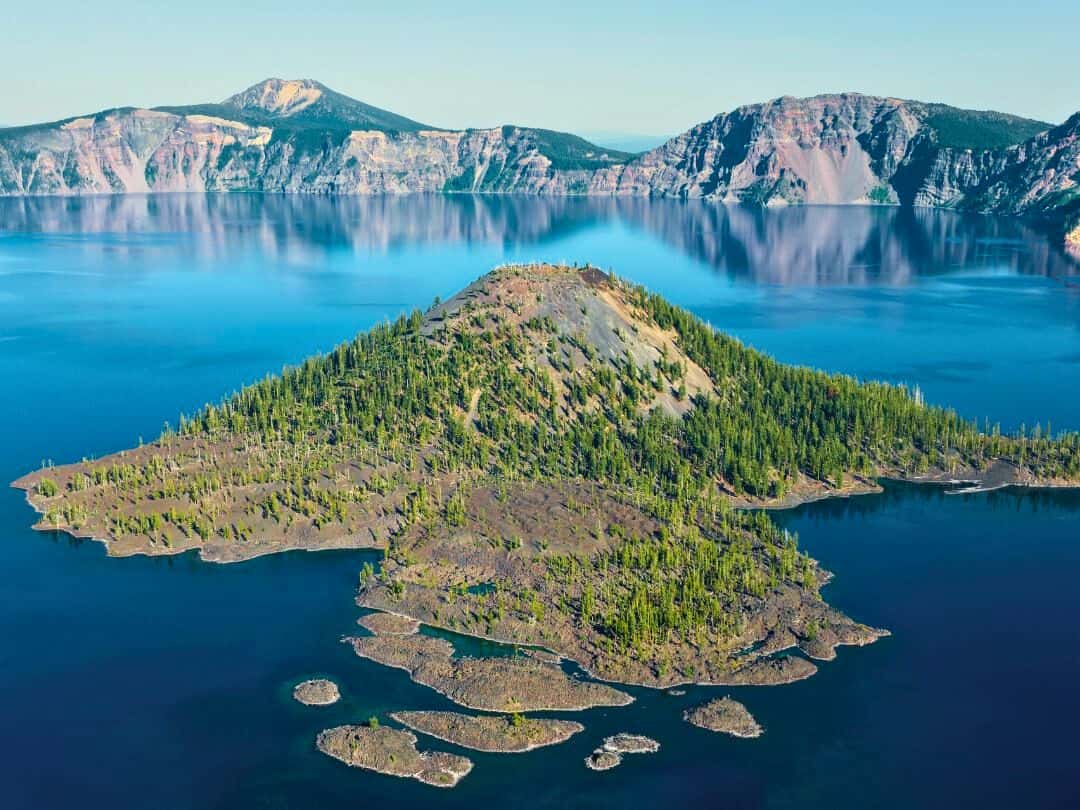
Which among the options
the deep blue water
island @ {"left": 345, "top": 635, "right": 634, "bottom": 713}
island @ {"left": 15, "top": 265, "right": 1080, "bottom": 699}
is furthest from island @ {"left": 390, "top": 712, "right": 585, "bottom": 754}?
island @ {"left": 15, "top": 265, "right": 1080, "bottom": 699}

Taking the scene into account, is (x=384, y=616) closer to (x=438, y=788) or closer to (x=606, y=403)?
(x=438, y=788)

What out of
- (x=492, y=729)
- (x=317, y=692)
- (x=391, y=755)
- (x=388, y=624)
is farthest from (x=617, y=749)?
(x=388, y=624)

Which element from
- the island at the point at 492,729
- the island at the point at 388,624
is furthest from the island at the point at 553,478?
the island at the point at 492,729

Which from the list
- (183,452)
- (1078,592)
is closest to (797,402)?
A: (1078,592)

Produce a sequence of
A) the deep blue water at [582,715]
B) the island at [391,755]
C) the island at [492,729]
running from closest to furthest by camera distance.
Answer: the deep blue water at [582,715] → the island at [391,755] → the island at [492,729]

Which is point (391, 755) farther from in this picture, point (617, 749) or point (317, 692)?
point (617, 749)

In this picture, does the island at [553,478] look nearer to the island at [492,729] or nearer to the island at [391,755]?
the island at [492,729]
